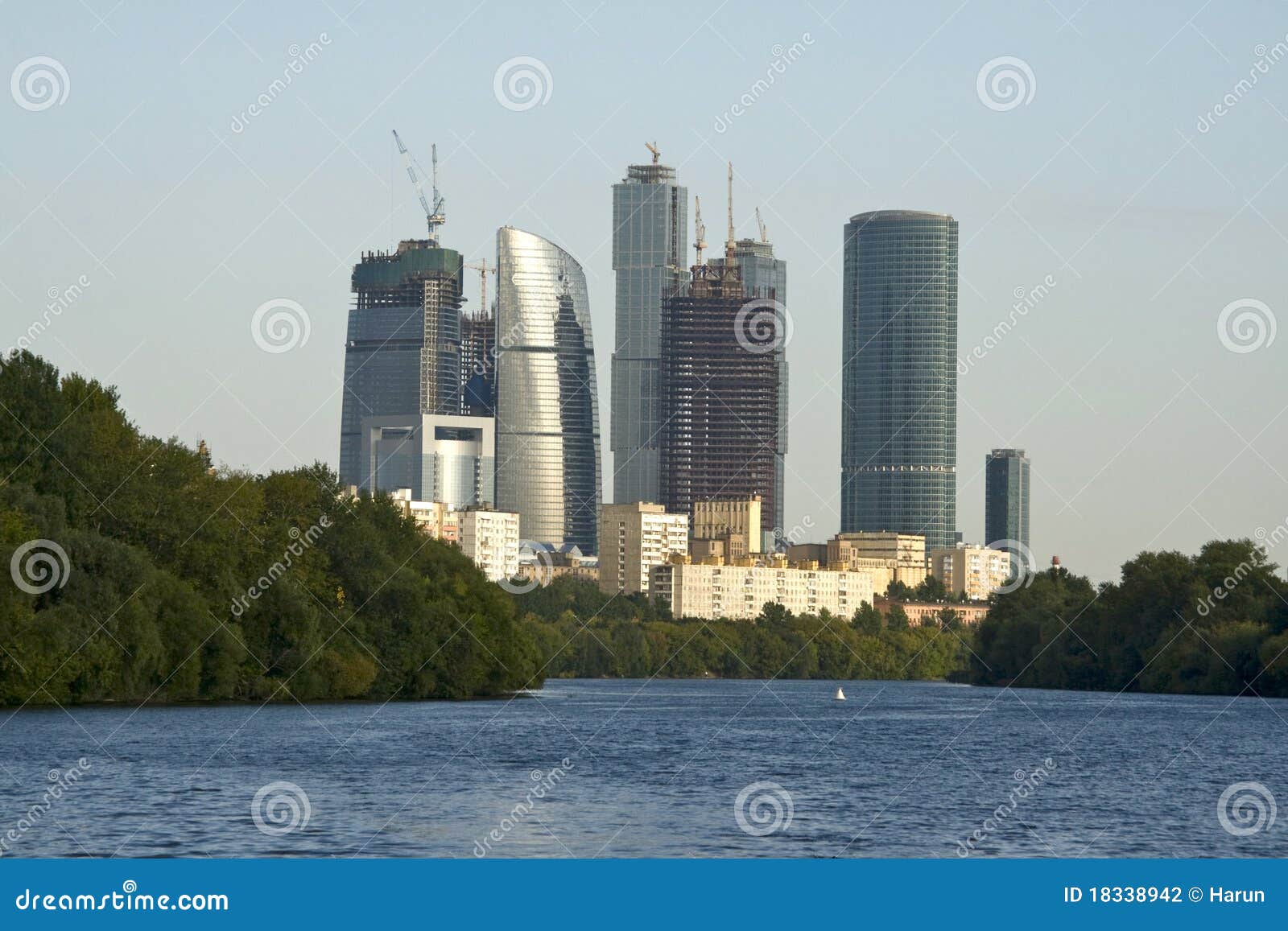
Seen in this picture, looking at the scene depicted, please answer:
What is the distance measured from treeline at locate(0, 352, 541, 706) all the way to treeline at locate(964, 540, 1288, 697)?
139ft

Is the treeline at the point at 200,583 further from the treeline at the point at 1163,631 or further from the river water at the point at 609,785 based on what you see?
the treeline at the point at 1163,631

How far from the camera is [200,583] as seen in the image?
7781cm

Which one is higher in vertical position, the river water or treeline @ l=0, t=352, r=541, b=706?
treeline @ l=0, t=352, r=541, b=706

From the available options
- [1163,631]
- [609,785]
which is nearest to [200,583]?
[609,785]

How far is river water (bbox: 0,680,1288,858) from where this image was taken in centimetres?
3541

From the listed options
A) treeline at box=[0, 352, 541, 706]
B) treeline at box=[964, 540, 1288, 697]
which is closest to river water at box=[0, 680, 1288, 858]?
treeline at box=[0, 352, 541, 706]

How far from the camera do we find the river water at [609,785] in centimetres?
3541

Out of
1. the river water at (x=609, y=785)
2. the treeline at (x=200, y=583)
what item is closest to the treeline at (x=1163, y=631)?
the river water at (x=609, y=785)

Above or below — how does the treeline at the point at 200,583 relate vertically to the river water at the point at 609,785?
above

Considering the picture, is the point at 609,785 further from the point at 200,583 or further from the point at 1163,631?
the point at 1163,631

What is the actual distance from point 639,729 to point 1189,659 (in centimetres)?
5336

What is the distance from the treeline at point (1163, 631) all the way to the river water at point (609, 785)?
30902mm

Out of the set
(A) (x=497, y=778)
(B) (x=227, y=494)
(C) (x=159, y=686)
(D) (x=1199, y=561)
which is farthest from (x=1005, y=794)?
(D) (x=1199, y=561)

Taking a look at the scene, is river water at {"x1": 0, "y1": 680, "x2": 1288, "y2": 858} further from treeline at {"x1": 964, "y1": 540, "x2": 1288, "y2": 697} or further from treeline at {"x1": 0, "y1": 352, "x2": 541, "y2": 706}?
treeline at {"x1": 964, "y1": 540, "x2": 1288, "y2": 697}
